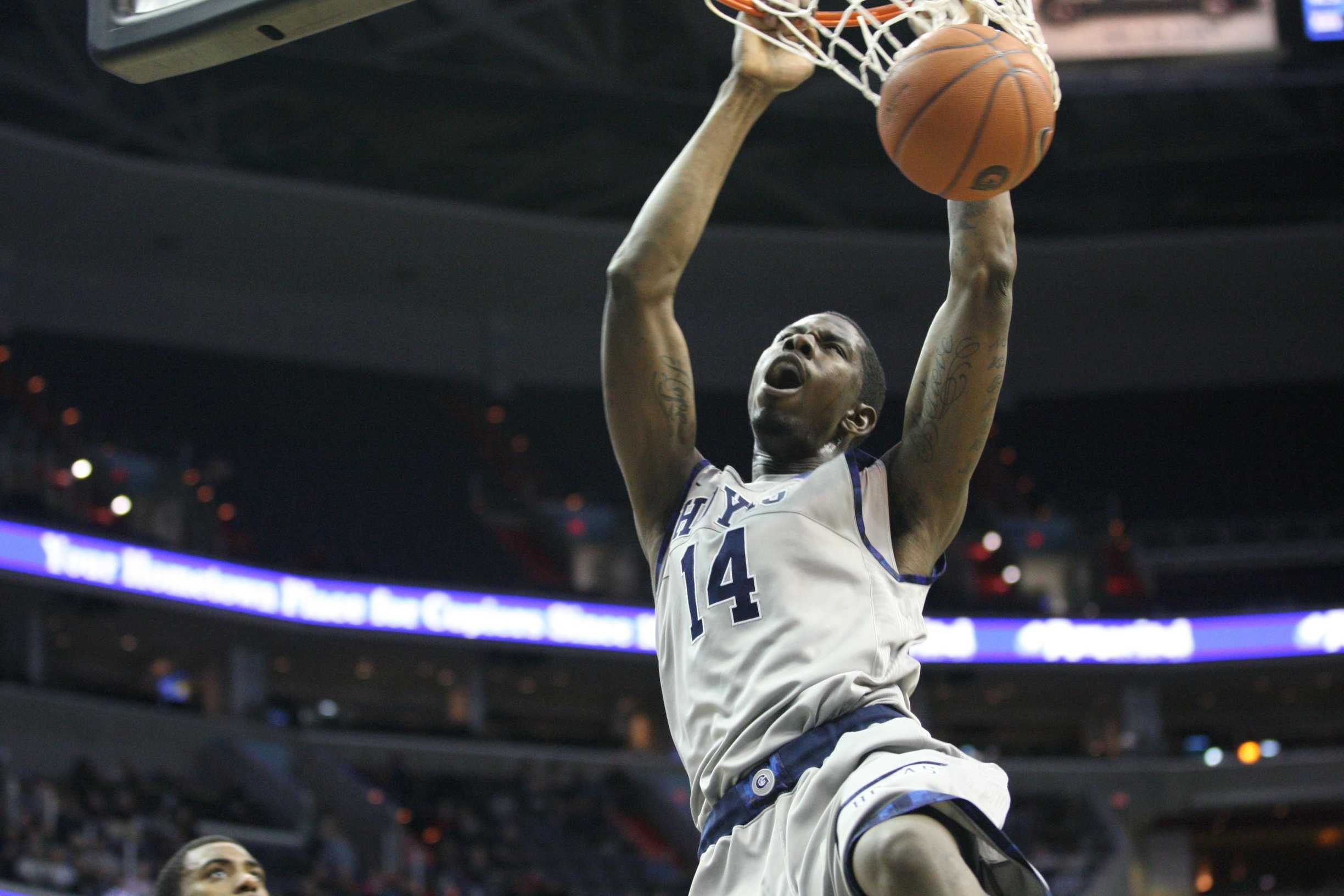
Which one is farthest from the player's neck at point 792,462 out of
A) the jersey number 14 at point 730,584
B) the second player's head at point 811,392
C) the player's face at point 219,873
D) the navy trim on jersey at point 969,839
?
the player's face at point 219,873

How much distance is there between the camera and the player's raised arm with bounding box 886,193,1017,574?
9.36ft

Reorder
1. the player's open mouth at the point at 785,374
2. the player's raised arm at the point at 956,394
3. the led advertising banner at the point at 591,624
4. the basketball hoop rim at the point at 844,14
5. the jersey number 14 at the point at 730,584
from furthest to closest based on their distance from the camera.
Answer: the led advertising banner at the point at 591,624, the basketball hoop rim at the point at 844,14, the player's open mouth at the point at 785,374, the player's raised arm at the point at 956,394, the jersey number 14 at the point at 730,584

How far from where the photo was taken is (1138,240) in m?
22.3

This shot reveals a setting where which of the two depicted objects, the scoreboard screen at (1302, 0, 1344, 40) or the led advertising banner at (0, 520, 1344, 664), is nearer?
the scoreboard screen at (1302, 0, 1344, 40)

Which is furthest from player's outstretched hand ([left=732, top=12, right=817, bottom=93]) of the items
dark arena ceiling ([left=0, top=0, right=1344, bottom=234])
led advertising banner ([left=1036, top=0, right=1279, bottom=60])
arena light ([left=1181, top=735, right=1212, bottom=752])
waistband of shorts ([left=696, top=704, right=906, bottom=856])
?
arena light ([left=1181, top=735, right=1212, bottom=752])

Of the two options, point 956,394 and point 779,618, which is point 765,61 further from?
point 779,618

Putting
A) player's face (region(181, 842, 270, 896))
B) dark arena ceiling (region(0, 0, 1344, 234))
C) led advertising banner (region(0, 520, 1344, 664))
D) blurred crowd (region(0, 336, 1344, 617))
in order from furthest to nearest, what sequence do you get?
blurred crowd (region(0, 336, 1344, 617)), led advertising banner (region(0, 520, 1344, 664)), dark arena ceiling (region(0, 0, 1344, 234)), player's face (region(181, 842, 270, 896))

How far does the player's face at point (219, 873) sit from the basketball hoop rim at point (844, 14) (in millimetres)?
2264

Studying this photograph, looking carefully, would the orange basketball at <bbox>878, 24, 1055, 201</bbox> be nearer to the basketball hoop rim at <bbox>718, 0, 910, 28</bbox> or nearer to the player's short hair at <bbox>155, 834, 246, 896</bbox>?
the basketball hoop rim at <bbox>718, 0, 910, 28</bbox>

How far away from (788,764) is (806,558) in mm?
356

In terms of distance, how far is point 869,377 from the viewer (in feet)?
10.2

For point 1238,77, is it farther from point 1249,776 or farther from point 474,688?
point 474,688

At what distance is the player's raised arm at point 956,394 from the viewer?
285 cm

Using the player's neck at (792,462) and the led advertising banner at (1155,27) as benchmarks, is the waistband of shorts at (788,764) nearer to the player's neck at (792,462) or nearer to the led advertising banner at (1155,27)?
the player's neck at (792,462)
